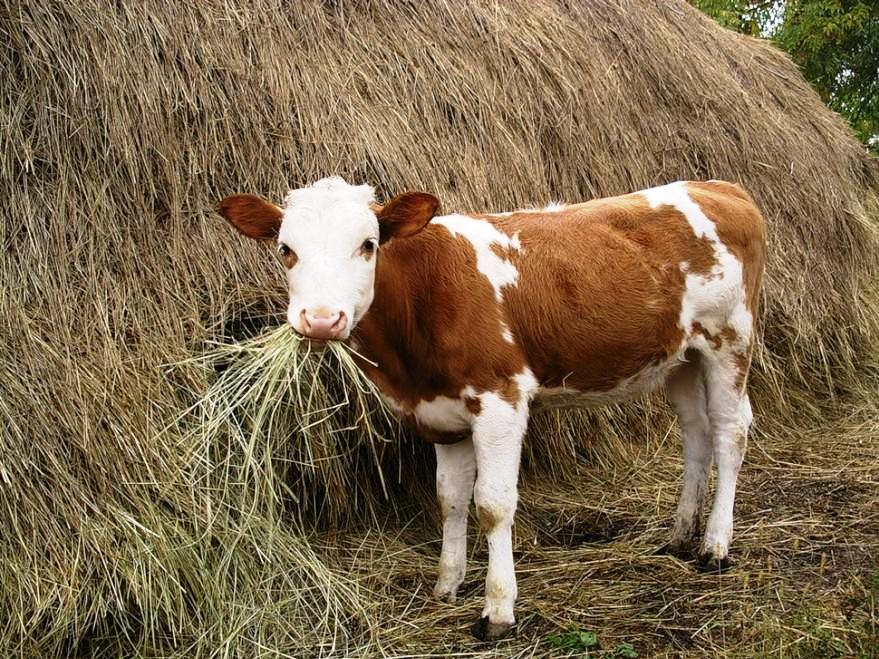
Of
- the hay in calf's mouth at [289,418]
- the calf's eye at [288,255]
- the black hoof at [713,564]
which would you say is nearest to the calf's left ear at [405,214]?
the calf's eye at [288,255]

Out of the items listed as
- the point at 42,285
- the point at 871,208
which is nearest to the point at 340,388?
the point at 42,285

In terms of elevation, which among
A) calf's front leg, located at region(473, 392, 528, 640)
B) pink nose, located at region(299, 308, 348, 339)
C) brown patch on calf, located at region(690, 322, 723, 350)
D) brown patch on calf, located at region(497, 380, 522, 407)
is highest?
pink nose, located at region(299, 308, 348, 339)

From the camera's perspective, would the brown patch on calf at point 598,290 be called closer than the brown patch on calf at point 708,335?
Yes

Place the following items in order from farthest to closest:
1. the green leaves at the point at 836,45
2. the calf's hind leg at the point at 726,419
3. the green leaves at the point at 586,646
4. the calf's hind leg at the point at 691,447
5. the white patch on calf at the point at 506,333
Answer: the green leaves at the point at 836,45 < the calf's hind leg at the point at 691,447 < the calf's hind leg at the point at 726,419 < the white patch on calf at the point at 506,333 < the green leaves at the point at 586,646

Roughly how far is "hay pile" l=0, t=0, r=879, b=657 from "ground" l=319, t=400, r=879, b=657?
5 cm

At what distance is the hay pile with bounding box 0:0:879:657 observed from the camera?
405cm

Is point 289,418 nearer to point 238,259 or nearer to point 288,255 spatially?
point 238,259

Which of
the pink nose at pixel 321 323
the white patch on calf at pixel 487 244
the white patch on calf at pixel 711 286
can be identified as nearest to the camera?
the pink nose at pixel 321 323

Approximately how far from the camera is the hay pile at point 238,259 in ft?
13.3

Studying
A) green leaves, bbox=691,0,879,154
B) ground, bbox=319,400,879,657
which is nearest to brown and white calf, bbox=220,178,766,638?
ground, bbox=319,400,879,657

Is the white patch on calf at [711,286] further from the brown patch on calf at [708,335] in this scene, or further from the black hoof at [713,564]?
the black hoof at [713,564]

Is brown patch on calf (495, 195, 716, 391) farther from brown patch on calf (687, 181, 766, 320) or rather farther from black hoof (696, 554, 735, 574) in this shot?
black hoof (696, 554, 735, 574)

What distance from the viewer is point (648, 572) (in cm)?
471

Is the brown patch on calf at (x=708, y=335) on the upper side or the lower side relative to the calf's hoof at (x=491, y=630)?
upper
